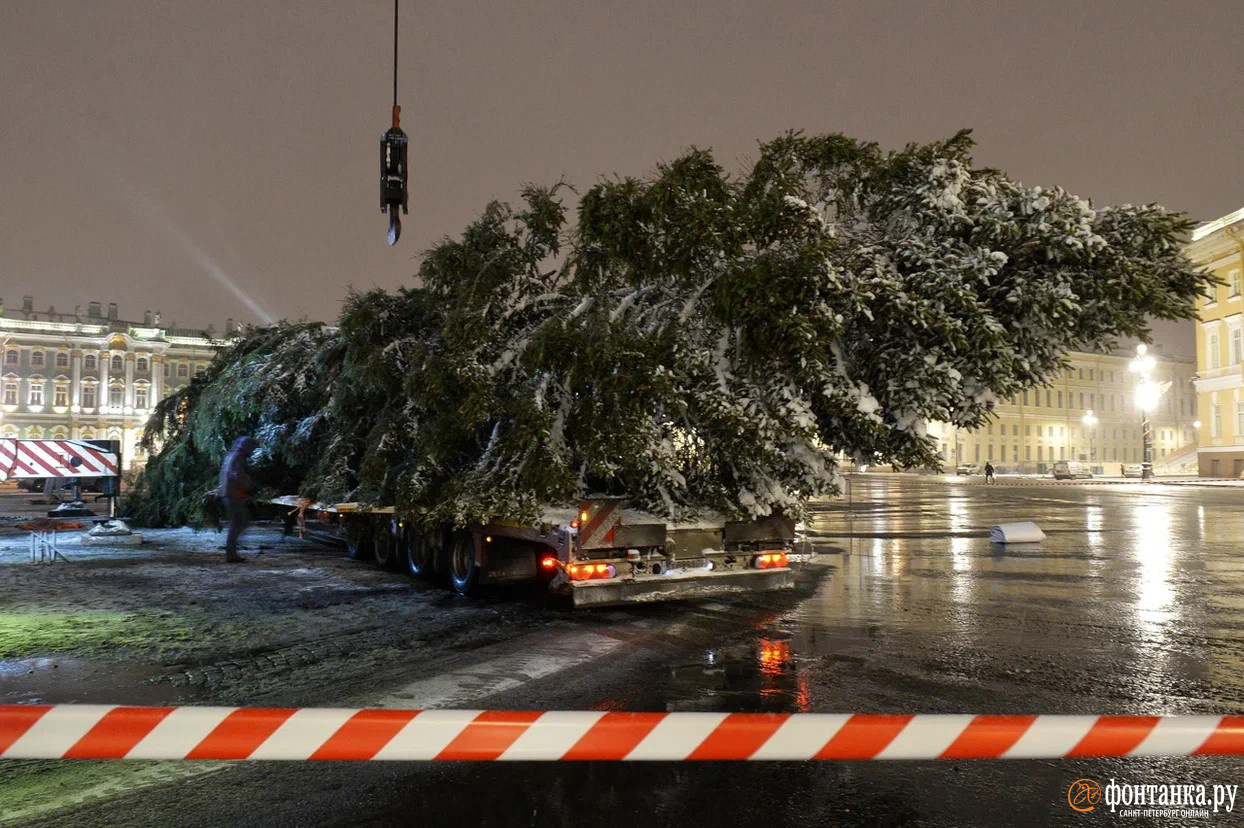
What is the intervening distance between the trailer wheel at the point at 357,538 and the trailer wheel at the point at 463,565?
132 inches

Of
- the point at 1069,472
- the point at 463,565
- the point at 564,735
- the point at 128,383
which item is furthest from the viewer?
the point at 128,383

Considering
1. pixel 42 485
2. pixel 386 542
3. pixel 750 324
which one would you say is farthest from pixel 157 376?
pixel 750 324

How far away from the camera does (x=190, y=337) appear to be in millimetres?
99625

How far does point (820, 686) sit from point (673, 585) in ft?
9.44

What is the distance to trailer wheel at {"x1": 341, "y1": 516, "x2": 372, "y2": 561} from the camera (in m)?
13.5

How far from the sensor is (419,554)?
11.5 m

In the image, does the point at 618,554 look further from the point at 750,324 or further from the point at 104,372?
the point at 104,372

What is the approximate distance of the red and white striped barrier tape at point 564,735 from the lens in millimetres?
2551

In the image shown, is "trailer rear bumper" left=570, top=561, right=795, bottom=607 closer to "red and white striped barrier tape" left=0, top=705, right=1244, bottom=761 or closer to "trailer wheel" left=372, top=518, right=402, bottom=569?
"trailer wheel" left=372, top=518, right=402, bottom=569

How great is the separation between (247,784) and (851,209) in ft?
27.8

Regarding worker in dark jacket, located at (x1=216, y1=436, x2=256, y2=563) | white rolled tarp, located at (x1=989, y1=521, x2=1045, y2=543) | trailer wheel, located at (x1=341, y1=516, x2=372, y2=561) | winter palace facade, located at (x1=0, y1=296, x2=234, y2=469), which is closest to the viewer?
worker in dark jacket, located at (x1=216, y1=436, x2=256, y2=563)

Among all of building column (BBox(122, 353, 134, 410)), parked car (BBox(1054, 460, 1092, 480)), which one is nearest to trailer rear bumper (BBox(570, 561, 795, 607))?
parked car (BBox(1054, 460, 1092, 480))

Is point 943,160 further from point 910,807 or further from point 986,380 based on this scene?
point 910,807

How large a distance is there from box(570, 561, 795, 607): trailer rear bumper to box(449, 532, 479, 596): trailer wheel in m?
1.77
